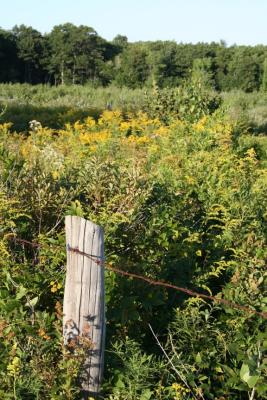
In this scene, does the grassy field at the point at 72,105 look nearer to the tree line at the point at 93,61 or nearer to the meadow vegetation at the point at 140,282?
the meadow vegetation at the point at 140,282

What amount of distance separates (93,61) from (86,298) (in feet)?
183

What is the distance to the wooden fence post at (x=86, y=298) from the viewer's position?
257cm

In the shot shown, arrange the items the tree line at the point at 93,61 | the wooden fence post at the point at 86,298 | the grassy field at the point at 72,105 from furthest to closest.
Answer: the tree line at the point at 93,61
the grassy field at the point at 72,105
the wooden fence post at the point at 86,298

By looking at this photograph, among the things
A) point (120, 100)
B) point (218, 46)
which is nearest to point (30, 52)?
point (218, 46)

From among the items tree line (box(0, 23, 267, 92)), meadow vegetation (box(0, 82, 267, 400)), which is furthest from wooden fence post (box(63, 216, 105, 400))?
tree line (box(0, 23, 267, 92))

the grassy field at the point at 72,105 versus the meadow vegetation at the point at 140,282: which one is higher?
the grassy field at the point at 72,105

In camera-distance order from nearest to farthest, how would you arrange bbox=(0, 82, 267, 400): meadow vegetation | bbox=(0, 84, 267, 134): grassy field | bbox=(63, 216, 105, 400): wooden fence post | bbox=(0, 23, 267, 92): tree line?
1. bbox=(63, 216, 105, 400): wooden fence post
2. bbox=(0, 82, 267, 400): meadow vegetation
3. bbox=(0, 84, 267, 134): grassy field
4. bbox=(0, 23, 267, 92): tree line

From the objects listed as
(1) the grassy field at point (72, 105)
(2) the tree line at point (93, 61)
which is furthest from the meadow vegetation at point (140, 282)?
(2) the tree line at point (93, 61)

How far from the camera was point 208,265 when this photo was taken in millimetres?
4043

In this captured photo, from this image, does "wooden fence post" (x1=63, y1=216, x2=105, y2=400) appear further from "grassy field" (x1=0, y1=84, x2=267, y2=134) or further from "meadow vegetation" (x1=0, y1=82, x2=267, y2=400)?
"grassy field" (x1=0, y1=84, x2=267, y2=134)

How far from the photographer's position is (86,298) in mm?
2633

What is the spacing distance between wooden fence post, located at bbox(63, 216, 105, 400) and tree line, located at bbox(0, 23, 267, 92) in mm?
46905

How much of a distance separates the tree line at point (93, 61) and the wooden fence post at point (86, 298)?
46.9 m

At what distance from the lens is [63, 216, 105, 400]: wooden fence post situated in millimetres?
2570
